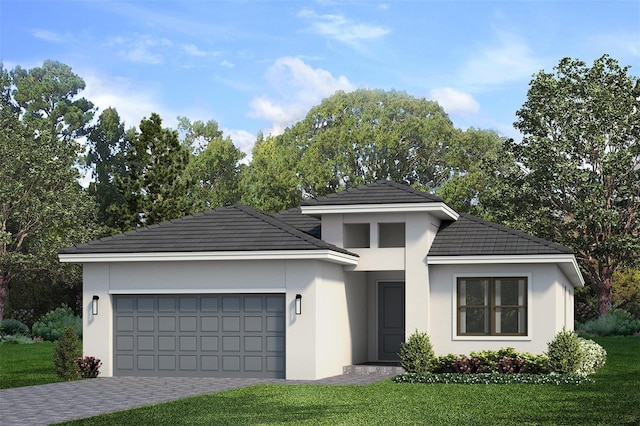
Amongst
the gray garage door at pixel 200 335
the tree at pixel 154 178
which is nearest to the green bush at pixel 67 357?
the gray garage door at pixel 200 335

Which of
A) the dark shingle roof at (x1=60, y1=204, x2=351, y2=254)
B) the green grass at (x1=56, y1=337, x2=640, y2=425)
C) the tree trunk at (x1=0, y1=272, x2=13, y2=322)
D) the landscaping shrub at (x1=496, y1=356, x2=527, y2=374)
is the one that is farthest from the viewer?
the tree trunk at (x1=0, y1=272, x2=13, y2=322)

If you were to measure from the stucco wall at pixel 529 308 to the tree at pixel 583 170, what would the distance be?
19.5 metres

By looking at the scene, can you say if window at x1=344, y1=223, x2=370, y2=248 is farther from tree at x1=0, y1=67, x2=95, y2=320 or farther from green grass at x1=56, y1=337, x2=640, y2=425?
tree at x1=0, y1=67, x2=95, y2=320

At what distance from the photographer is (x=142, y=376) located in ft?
78.8

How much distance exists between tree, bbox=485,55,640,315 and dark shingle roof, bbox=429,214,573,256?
61.2 ft

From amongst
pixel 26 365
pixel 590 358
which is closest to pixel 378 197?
pixel 590 358

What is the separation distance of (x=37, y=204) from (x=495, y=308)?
1188 inches

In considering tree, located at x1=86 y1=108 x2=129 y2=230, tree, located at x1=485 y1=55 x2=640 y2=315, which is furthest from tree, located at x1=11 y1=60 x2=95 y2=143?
tree, located at x1=485 y1=55 x2=640 y2=315

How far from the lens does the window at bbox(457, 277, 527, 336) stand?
2484cm

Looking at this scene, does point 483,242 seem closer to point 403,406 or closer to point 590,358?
point 590,358

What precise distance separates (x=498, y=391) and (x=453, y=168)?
38332 millimetres

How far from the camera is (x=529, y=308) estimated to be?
24.6m

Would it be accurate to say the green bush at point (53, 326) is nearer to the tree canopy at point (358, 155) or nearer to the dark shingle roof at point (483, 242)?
the tree canopy at point (358, 155)

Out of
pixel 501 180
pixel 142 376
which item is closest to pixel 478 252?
pixel 142 376
